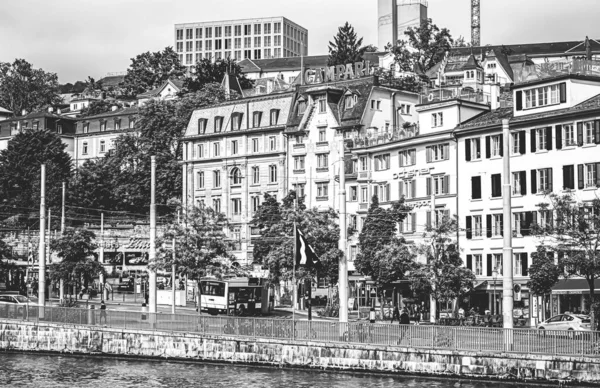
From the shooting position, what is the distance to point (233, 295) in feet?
283

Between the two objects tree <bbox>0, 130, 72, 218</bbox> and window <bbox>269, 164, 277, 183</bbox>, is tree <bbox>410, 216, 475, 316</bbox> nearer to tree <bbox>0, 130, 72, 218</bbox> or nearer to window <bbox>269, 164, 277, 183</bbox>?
window <bbox>269, 164, 277, 183</bbox>

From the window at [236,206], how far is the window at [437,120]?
32.0 meters

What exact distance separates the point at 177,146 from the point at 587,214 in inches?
3205

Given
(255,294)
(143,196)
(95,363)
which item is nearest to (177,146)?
(143,196)

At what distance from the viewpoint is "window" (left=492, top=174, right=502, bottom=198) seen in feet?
279

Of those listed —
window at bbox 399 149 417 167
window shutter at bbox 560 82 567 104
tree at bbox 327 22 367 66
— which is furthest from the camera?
tree at bbox 327 22 367 66

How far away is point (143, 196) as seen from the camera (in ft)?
450

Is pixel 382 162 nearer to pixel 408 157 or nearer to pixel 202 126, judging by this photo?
pixel 408 157

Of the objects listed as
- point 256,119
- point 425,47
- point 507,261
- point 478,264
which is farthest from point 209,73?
point 507,261

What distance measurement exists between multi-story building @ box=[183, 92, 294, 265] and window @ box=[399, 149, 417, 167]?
2076 centimetres

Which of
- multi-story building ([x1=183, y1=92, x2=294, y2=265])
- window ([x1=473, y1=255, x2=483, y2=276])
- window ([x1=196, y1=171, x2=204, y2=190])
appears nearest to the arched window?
multi-story building ([x1=183, y1=92, x2=294, y2=265])

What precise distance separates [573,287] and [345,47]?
91.3 meters

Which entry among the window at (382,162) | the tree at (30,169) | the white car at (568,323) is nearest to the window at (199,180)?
the tree at (30,169)

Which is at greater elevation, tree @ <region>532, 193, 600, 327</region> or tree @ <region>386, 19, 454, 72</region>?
tree @ <region>386, 19, 454, 72</region>
